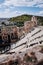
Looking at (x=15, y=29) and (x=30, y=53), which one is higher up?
(x=30, y=53)

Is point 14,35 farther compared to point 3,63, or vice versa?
point 14,35

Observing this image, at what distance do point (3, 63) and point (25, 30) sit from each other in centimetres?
1895

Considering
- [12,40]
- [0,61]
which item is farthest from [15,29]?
[0,61]

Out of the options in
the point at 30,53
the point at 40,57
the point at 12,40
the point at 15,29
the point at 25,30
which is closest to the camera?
the point at 40,57

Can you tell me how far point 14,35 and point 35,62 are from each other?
2266cm

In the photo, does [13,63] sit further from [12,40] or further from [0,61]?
[12,40]

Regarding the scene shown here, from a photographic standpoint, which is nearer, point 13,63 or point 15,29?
point 13,63

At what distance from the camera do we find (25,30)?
24562 millimetres

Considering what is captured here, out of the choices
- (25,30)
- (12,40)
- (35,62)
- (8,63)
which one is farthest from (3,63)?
(12,40)

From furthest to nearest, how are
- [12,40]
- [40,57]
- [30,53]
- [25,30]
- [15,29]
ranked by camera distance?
[15,29], [12,40], [25,30], [30,53], [40,57]

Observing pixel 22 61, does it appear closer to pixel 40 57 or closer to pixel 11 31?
pixel 40 57

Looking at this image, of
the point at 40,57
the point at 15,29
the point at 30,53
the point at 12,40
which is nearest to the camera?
the point at 40,57

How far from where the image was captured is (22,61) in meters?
5.55

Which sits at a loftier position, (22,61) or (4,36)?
(22,61)
